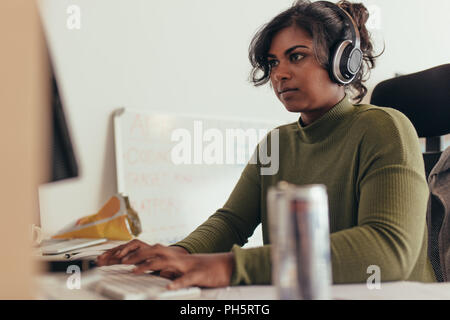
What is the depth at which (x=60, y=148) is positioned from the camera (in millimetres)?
661

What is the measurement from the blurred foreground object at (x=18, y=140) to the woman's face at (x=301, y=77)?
0.80m

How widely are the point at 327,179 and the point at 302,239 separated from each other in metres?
0.58

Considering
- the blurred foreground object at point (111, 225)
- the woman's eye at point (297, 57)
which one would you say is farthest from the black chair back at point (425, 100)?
the blurred foreground object at point (111, 225)

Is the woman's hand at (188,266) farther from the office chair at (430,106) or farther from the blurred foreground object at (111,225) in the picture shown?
the office chair at (430,106)

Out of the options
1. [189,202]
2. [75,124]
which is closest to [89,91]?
[75,124]

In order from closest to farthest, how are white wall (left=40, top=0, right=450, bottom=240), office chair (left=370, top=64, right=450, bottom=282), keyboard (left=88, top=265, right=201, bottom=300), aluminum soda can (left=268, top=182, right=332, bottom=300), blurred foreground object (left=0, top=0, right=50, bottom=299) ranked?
1. blurred foreground object (left=0, top=0, right=50, bottom=299)
2. aluminum soda can (left=268, top=182, right=332, bottom=300)
3. keyboard (left=88, top=265, right=201, bottom=300)
4. office chair (left=370, top=64, right=450, bottom=282)
5. white wall (left=40, top=0, right=450, bottom=240)

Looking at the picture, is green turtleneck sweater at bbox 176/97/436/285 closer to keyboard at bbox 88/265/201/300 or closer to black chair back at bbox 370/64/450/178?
keyboard at bbox 88/265/201/300

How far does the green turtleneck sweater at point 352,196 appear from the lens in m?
0.65

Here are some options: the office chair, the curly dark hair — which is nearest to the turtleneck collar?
the curly dark hair

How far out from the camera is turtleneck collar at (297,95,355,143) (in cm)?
104

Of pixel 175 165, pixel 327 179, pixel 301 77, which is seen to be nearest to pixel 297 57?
pixel 301 77

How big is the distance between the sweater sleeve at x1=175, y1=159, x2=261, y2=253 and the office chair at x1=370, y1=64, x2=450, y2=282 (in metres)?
0.47

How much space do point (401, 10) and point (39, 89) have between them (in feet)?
9.84

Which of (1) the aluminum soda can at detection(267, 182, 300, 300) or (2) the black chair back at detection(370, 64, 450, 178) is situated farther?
(2) the black chair back at detection(370, 64, 450, 178)
